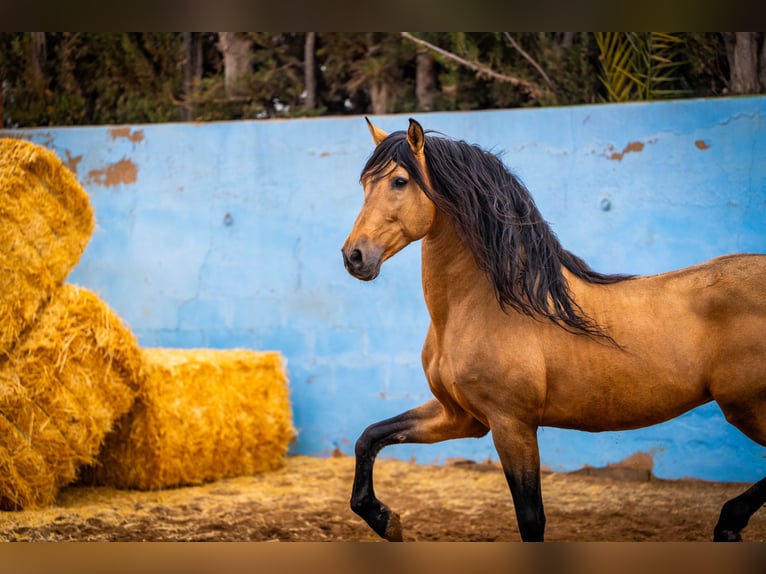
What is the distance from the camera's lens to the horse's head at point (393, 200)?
289 cm

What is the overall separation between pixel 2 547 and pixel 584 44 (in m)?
4.59

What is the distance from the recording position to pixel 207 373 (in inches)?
185

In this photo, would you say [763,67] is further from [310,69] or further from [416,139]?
[310,69]

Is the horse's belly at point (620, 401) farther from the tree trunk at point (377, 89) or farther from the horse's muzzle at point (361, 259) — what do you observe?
the tree trunk at point (377, 89)

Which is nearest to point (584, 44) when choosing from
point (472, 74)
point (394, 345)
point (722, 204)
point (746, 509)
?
point (472, 74)

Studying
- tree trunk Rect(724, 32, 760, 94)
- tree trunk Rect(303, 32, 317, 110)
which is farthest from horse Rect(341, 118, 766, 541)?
tree trunk Rect(303, 32, 317, 110)

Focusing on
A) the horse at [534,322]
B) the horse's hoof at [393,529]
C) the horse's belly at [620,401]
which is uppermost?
the horse at [534,322]

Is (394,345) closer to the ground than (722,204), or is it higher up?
closer to the ground

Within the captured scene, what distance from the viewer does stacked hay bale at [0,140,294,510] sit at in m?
3.88

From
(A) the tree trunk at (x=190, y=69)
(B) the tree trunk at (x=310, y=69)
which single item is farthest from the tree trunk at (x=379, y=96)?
(A) the tree trunk at (x=190, y=69)

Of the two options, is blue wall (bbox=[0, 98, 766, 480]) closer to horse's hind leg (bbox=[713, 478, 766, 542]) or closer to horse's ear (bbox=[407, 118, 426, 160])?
horse's hind leg (bbox=[713, 478, 766, 542])

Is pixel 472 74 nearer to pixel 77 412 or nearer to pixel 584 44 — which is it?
pixel 584 44

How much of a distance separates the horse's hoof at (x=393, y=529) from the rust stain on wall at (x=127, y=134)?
321 cm

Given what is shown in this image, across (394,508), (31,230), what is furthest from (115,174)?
(394,508)
